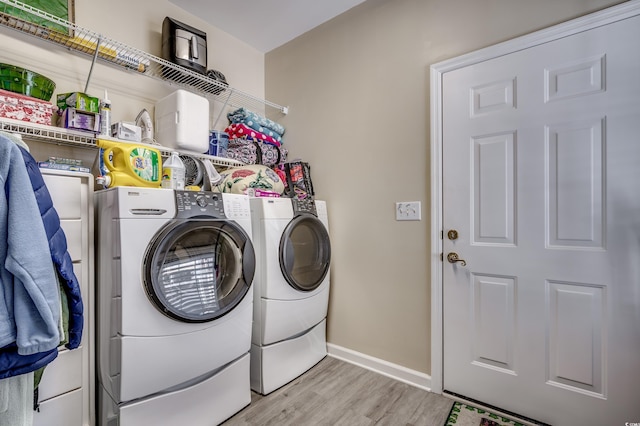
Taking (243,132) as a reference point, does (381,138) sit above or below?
below

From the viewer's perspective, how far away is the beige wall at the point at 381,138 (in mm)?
1848

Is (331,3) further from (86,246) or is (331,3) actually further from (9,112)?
(86,246)

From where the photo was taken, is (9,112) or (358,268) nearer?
(9,112)

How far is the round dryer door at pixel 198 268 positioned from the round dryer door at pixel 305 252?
0.31 metres

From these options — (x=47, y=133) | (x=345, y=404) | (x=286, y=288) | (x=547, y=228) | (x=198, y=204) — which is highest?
(x=47, y=133)

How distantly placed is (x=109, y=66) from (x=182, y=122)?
59 centimetres

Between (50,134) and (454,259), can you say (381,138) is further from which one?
(50,134)

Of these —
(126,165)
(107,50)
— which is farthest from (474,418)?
(107,50)

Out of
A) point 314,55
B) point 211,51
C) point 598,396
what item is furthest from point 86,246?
point 598,396

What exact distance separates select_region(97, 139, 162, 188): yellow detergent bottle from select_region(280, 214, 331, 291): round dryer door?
833 mm

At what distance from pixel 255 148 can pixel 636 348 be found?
2.49 m

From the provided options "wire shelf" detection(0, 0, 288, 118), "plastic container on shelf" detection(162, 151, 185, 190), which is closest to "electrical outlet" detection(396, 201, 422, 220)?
"plastic container on shelf" detection(162, 151, 185, 190)

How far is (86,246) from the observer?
4.59 feet

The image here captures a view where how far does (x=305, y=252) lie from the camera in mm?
2164
